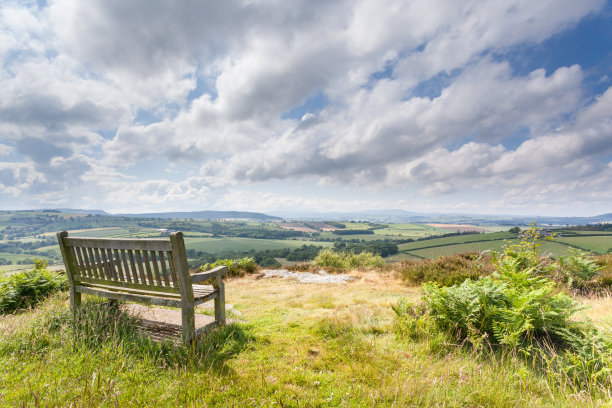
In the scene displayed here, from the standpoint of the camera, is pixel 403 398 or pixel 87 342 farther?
pixel 87 342

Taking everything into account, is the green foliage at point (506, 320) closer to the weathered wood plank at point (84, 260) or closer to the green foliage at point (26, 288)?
the weathered wood plank at point (84, 260)

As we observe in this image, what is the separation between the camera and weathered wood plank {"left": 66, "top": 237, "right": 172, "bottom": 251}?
141 inches

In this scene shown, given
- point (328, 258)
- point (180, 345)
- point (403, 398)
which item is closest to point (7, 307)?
point (180, 345)

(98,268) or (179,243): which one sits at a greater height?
(179,243)

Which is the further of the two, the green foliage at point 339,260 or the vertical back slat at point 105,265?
the green foliage at point 339,260

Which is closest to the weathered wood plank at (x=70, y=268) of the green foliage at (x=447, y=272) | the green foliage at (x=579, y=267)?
the green foliage at (x=447, y=272)

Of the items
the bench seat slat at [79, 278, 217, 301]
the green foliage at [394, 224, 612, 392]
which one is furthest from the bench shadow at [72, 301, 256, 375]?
the green foliage at [394, 224, 612, 392]

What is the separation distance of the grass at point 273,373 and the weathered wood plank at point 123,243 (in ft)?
4.23

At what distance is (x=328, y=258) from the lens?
→ 19156mm

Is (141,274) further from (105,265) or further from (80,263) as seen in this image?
(80,263)

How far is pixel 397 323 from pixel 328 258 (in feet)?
48.3

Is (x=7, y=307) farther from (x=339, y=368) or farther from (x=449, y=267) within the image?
(x=449, y=267)

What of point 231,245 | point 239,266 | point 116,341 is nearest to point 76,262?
point 116,341

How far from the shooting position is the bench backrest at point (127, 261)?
3574 mm
